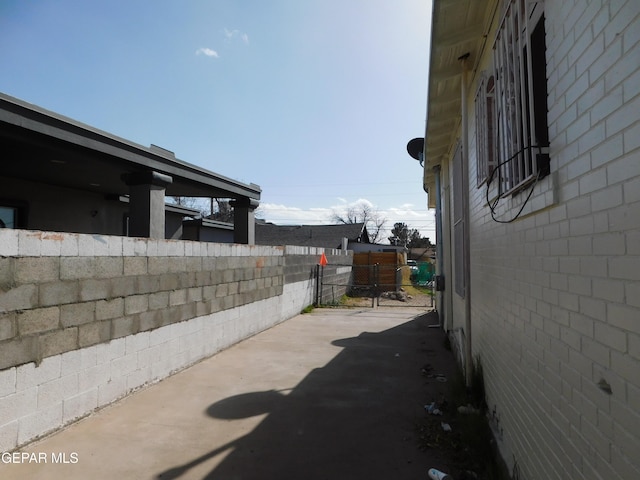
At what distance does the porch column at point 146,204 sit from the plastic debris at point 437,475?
5.97 m

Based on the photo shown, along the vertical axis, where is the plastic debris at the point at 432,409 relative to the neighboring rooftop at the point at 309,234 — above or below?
below

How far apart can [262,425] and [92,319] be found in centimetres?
201

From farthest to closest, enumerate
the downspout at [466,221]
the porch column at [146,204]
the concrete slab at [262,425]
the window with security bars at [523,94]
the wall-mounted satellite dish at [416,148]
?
the wall-mounted satellite dish at [416,148] → the porch column at [146,204] → the downspout at [466,221] → the concrete slab at [262,425] → the window with security bars at [523,94]

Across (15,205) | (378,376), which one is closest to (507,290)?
(378,376)

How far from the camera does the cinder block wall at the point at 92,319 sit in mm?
3521

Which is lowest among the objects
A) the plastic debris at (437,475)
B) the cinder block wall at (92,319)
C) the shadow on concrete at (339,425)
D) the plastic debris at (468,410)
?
the shadow on concrete at (339,425)

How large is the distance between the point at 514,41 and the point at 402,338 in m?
7.03

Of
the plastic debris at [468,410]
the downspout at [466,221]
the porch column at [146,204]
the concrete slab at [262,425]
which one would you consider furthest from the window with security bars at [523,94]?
the porch column at [146,204]

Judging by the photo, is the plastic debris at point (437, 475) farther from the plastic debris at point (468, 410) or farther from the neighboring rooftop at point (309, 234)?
the neighboring rooftop at point (309, 234)

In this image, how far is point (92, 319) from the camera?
435 cm

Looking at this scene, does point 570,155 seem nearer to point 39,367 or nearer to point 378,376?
point 39,367

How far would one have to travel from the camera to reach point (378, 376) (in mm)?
5984

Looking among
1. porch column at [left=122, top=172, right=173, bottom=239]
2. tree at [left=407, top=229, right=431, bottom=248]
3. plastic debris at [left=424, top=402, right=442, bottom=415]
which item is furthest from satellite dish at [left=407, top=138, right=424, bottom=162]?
tree at [left=407, top=229, right=431, bottom=248]

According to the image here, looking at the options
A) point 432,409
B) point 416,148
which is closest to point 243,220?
point 416,148
